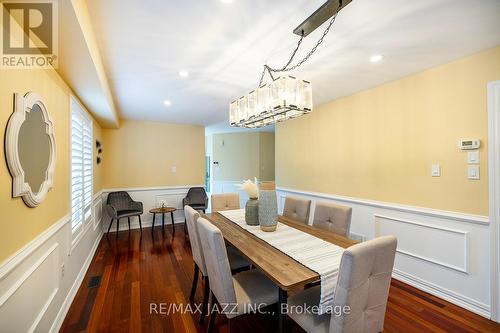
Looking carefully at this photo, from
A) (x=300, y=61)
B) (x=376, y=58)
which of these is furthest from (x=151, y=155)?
(x=376, y=58)

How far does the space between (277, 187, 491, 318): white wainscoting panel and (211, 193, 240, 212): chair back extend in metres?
1.74

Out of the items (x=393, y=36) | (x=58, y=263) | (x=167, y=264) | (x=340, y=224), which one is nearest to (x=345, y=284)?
(x=340, y=224)

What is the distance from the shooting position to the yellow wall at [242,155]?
6.76 meters

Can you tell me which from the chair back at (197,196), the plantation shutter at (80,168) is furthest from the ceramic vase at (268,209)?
the chair back at (197,196)

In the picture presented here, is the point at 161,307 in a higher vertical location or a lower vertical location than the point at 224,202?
lower

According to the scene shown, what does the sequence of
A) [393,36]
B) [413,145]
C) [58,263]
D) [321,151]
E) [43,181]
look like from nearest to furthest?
[43,181], [393,36], [58,263], [413,145], [321,151]

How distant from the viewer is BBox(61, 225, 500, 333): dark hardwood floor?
1799 millimetres

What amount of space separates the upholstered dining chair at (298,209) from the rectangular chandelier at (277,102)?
1011 millimetres

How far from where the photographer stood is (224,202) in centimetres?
307

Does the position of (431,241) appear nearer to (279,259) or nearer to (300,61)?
(279,259)

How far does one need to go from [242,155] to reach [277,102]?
16.6 ft

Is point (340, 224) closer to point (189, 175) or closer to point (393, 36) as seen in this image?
point (393, 36)

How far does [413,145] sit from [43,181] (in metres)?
3.35

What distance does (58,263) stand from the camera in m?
1.83
